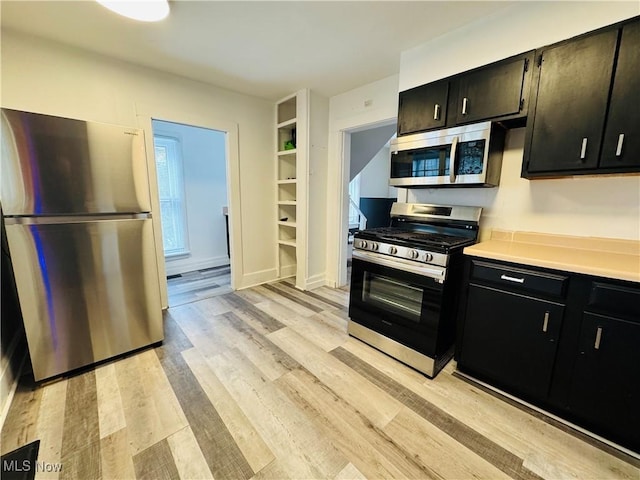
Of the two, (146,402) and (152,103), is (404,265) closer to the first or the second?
(146,402)

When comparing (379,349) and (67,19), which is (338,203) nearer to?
(379,349)

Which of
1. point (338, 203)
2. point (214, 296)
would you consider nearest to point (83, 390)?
point (214, 296)

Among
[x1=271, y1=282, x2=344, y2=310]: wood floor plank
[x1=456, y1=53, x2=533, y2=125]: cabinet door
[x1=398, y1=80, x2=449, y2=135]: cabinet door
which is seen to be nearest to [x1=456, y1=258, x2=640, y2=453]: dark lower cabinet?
[x1=456, y1=53, x2=533, y2=125]: cabinet door

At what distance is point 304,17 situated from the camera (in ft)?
6.09

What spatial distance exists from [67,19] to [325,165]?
2.57 meters

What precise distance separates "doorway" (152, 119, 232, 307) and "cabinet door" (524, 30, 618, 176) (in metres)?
3.58

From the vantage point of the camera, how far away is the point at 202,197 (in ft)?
14.4

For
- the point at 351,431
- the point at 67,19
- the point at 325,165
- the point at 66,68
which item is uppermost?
the point at 67,19

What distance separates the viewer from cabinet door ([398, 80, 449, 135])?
1994mm

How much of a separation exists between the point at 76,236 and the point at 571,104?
10.4 feet

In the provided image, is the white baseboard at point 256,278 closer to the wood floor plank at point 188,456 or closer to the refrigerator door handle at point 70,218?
the refrigerator door handle at point 70,218

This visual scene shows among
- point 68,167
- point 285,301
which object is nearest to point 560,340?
point 285,301

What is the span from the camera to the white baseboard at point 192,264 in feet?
13.6

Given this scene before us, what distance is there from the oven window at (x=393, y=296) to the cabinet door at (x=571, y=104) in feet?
3.67
